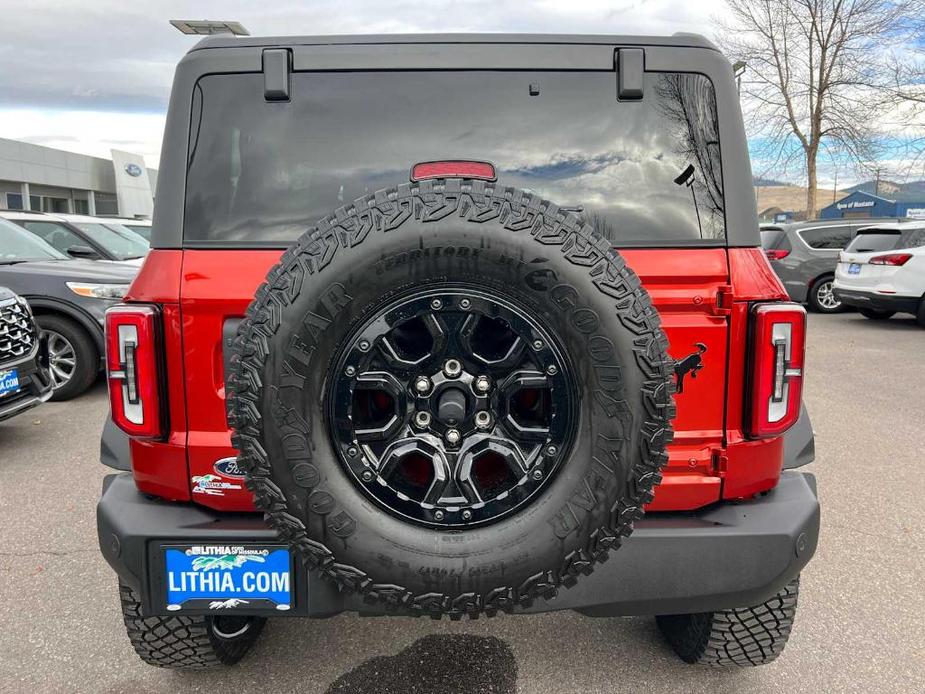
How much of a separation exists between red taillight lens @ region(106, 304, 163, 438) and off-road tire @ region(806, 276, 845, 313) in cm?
1290

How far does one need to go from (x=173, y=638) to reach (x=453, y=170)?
1722 millimetres

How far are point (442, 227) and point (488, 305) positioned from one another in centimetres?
22

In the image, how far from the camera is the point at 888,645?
2.60m

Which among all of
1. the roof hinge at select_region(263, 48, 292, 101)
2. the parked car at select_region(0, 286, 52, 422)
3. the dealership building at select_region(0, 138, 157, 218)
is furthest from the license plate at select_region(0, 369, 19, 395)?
the dealership building at select_region(0, 138, 157, 218)

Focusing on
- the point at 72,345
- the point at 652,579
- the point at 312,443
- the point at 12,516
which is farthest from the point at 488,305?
the point at 72,345

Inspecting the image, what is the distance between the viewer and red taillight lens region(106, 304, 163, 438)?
1947 millimetres

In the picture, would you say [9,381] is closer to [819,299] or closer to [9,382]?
[9,382]

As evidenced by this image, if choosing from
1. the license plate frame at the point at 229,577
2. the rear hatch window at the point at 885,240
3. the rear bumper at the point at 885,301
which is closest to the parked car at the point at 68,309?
the license plate frame at the point at 229,577

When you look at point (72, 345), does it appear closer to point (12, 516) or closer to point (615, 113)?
point (12, 516)

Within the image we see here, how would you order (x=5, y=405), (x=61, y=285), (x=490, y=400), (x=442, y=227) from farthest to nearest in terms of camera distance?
(x=61, y=285) < (x=5, y=405) < (x=490, y=400) < (x=442, y=227)

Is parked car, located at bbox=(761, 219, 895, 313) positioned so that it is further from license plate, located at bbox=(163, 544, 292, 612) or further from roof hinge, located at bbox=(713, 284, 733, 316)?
license plate, located at bbox=(163, 544, 292, 612)

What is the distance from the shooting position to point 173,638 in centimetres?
230

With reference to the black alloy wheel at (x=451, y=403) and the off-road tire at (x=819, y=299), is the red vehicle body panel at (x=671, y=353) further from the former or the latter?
the off-road tire at (x=819, y=299)

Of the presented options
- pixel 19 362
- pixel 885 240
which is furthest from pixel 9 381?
pixel 885 240
